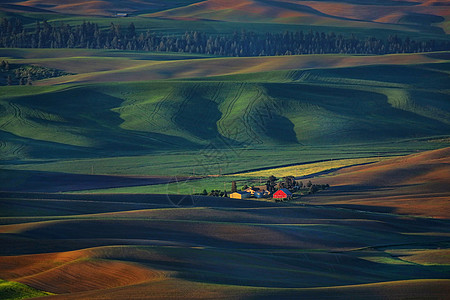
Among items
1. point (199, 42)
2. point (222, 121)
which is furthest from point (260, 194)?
point (199, 42)

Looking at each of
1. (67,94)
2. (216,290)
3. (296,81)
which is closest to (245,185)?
(216,290)

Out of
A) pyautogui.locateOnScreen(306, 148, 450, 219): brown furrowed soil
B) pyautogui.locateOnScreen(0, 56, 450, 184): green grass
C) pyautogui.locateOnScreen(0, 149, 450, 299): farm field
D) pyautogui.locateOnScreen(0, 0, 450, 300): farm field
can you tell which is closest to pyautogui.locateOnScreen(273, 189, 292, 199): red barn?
pyautogui.locateOnScreen(0, 0, 450, 300): farm field

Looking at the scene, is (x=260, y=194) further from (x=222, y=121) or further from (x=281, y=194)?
(x=222, y=121)

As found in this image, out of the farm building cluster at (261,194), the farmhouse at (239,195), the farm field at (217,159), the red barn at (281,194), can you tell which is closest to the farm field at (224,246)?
the farm field at (217,159)

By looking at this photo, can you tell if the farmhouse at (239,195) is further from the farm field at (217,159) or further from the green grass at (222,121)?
the green grass at (222,121)

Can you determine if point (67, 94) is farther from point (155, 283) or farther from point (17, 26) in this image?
point (155, 283)

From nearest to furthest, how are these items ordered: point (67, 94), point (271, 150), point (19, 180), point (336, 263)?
point (336, 263)
point (19, 180)
point (271, 150)
point (67, 94)
